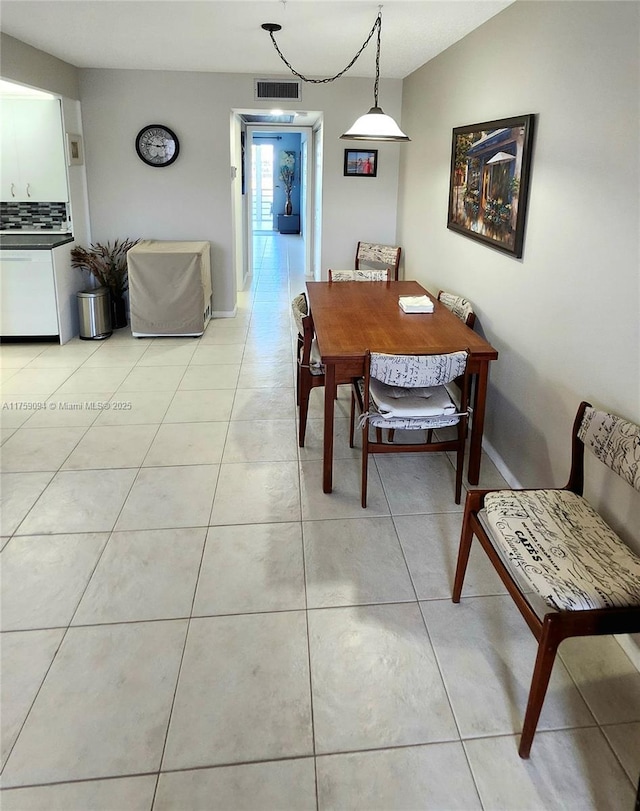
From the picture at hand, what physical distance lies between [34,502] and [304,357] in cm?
157

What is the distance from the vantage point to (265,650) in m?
2.03

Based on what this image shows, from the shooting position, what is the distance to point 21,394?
418 centimetres

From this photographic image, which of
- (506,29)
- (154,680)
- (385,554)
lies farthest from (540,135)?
(154,680)

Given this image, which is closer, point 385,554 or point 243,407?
point 385,554

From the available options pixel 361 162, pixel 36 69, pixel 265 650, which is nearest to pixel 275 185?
pixel 361 162

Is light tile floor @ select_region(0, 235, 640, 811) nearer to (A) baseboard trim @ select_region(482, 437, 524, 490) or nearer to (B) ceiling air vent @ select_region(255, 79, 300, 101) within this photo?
(A) baseboard trim @ select_region(482, 437, 524, 490)

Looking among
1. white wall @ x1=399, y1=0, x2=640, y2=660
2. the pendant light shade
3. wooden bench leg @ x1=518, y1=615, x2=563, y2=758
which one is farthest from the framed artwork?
wooden bench leg @ x1=518, y1=615, x2=563, y2=758

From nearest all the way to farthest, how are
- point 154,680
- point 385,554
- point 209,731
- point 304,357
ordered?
point 209,731 → point 154,680 → point 385,554 → point 304,357

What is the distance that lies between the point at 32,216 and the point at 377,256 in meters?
3.20

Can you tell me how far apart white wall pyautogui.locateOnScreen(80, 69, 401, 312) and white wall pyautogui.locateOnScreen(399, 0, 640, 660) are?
204cm

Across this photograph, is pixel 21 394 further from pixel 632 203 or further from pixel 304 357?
pixel 632 203

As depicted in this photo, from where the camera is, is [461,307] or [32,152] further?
[32,152]

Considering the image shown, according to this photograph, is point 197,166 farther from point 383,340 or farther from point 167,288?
point 383,340

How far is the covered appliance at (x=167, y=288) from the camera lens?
523 cm
